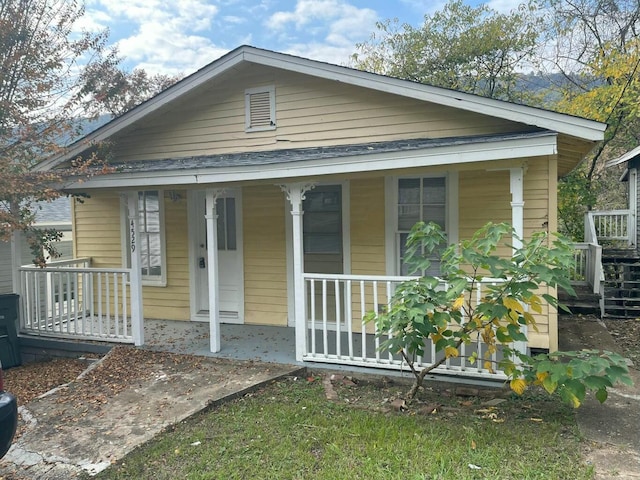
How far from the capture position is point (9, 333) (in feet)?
21.3

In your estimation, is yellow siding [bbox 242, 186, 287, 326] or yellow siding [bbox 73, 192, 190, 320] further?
yellow siding [bbox 73, 192, 190, 320]

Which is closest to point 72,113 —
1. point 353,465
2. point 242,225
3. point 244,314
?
point 242,225

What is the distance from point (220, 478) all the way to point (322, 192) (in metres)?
4.33

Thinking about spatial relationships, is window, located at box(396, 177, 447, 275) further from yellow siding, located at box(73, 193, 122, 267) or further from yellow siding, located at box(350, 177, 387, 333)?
yellow siding, located at box(73, 193, 122, 267)

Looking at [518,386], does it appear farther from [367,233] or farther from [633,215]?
[633,215]

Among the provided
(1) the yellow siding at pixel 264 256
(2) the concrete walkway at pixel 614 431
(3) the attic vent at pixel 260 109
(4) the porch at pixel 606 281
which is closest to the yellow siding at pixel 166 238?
(1) the yellow siding at pixel 264 256

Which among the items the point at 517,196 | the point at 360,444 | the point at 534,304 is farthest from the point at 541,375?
the point at 517,196

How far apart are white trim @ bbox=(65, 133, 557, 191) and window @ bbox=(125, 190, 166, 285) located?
5.04 feet

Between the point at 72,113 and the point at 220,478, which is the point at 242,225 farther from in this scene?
the point at 220,478

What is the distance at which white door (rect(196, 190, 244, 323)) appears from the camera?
280 inches

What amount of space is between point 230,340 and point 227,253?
1584 mm

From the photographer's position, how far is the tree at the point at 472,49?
56.0 ft

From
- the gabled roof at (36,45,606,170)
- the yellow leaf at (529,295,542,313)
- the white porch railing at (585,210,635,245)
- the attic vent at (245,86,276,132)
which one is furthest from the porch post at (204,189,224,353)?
the white porch railing at (585,210,635,245)

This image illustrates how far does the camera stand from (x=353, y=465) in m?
3.22
